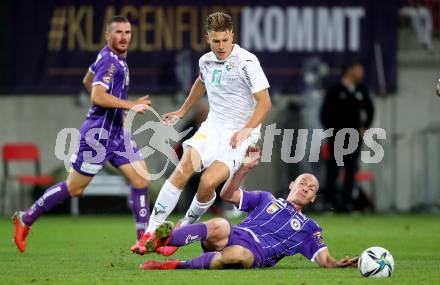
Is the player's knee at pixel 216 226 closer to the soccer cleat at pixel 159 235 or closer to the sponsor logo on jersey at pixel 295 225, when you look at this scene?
the soccer cleat at pixel 159 235

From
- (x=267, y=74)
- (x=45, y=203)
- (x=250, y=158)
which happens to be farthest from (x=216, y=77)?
(x=267, y=74)

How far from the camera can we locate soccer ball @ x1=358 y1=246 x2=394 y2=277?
831 centimetres

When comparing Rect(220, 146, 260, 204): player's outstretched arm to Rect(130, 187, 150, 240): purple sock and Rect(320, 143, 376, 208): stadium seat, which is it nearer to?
Rect(130, 187, 150, 240): purple sock

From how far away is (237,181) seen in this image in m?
9.66

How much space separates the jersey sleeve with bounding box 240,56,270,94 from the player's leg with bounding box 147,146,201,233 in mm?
740

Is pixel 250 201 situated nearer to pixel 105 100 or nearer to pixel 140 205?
pixel 105 100

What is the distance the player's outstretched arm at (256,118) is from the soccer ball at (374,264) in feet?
5.19

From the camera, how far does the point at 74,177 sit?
36.6ft

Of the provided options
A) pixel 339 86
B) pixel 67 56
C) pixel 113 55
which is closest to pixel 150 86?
pixel 67 56

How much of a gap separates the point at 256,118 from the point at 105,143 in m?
2.21

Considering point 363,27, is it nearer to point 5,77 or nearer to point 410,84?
point 410,84

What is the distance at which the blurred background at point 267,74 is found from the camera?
1912 cm

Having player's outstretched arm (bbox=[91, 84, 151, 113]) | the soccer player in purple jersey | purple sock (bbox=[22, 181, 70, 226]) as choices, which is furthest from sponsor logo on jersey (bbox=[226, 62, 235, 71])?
purple sock (bbox=[22, 181, 70, 226])

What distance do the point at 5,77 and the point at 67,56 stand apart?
1.11 m
